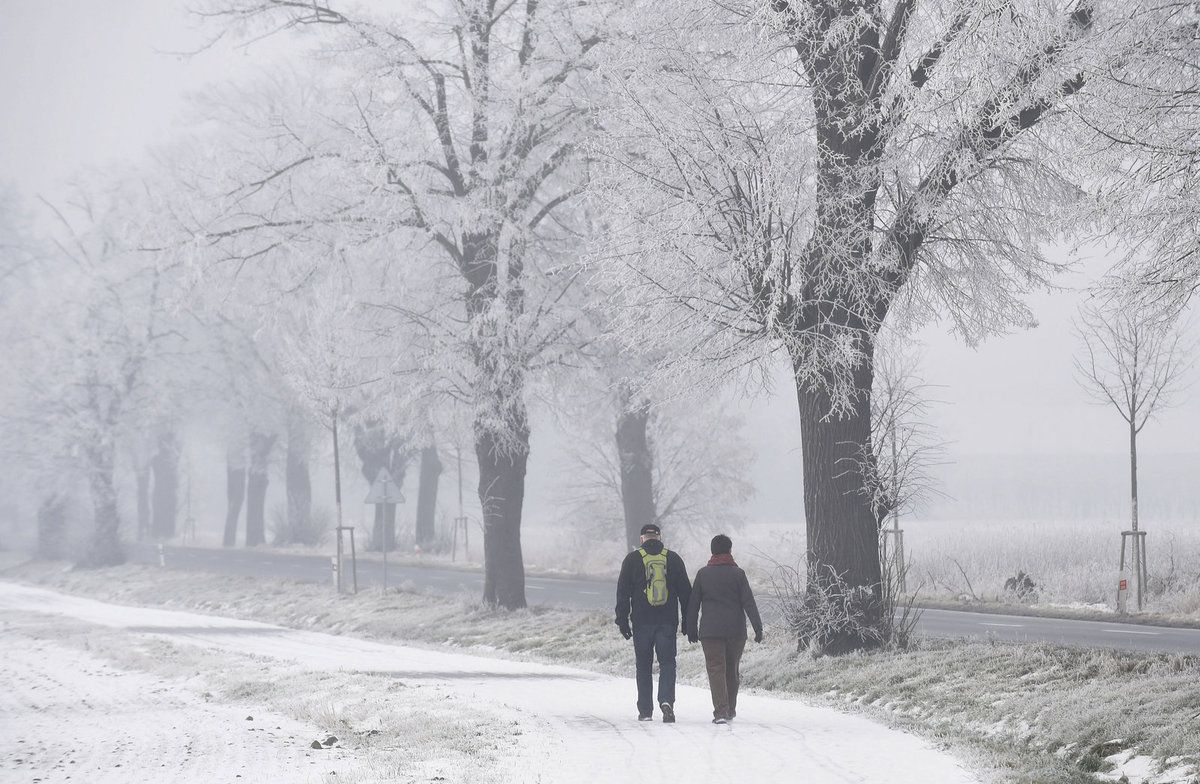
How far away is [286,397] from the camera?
47.7m

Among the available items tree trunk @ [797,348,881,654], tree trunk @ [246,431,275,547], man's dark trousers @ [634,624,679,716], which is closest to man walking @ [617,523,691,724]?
man's dark trousers @ [634,624,679,716]

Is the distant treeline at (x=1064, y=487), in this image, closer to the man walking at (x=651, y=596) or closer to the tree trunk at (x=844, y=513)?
the tree trunk at (x=844, y=513)

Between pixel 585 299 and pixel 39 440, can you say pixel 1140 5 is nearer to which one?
pixel 585 299

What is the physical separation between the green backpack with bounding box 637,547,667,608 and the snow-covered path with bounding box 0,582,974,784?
45.5 inches

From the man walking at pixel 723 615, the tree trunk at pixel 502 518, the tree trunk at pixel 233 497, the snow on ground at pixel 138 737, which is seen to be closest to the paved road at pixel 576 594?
the tree trunk at pixel 502 518

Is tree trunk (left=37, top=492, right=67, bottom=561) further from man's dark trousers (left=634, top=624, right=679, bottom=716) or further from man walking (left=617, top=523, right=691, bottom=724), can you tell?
man's dark trousers (left=634, top=624, right=679, bottom=716)

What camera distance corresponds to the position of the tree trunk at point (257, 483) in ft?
180

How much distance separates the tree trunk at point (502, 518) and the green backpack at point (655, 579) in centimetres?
1136

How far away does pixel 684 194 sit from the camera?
16.0 m

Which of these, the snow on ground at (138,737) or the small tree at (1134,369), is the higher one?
the small tree at (1134,369)

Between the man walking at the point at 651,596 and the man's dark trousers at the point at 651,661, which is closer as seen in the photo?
the man's dark trousers at the point at 651,661

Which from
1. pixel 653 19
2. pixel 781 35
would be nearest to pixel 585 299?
pixel 653 19

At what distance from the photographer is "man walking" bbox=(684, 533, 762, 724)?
43.2 ft

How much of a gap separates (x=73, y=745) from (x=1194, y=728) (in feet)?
33.1
